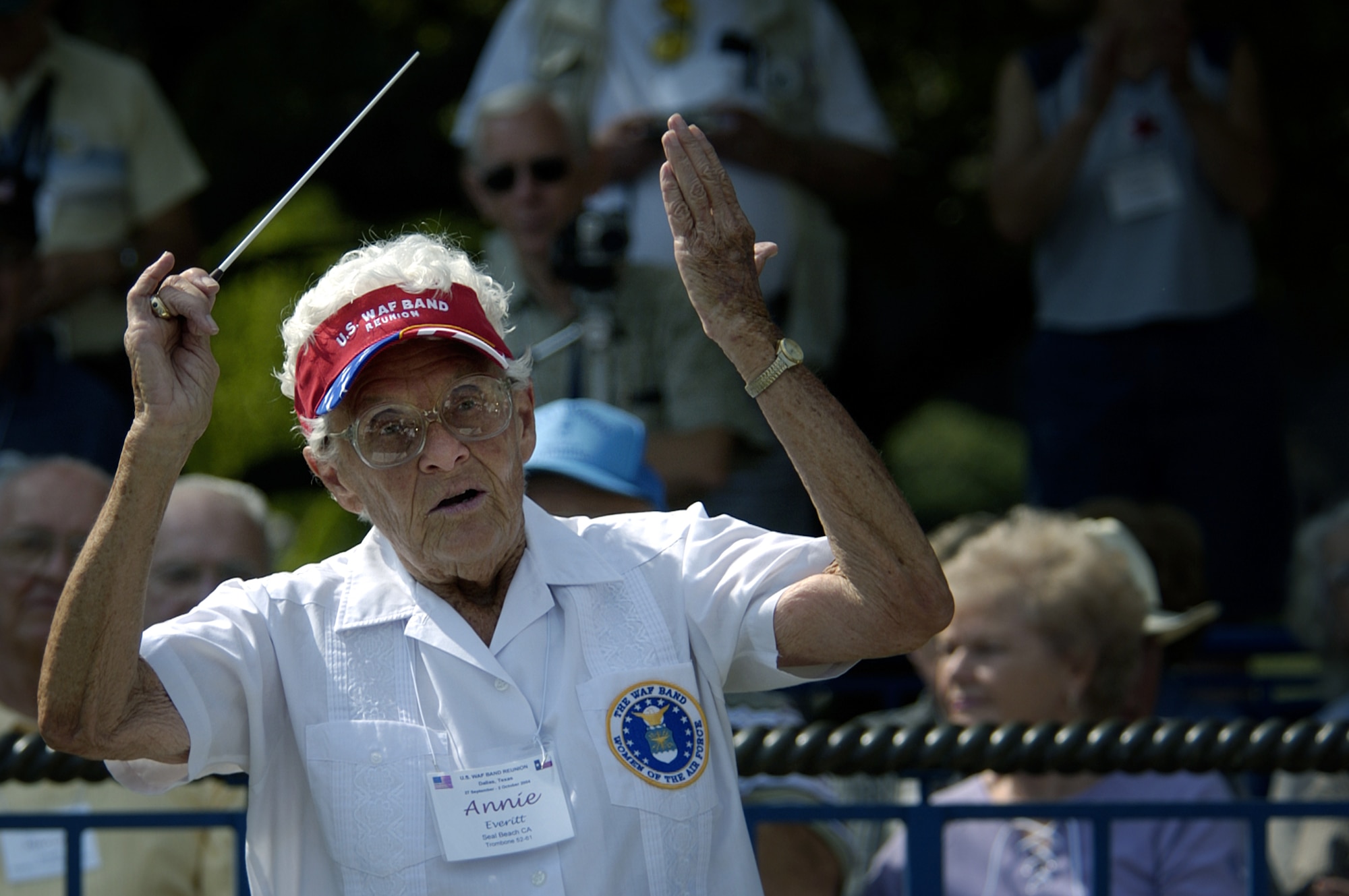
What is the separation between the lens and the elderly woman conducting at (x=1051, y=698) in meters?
3.24

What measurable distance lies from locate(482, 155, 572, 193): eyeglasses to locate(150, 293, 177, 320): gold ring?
7.94ft

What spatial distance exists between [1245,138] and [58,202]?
356 cm

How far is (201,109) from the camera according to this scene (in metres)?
7.34

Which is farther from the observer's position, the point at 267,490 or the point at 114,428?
the point at 267,490

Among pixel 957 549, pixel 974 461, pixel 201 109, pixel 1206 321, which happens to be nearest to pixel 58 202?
pixel 201 109

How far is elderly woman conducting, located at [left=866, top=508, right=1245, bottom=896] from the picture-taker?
3242mm

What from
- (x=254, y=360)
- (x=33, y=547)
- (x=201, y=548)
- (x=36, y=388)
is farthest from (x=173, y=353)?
(x=254, y=360)

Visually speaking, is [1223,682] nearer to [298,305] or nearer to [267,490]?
[298,305]

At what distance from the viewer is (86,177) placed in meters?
5.22

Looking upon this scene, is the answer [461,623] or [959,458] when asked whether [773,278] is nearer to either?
[461,623]

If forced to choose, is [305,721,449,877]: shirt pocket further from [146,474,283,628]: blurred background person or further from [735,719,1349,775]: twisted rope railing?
[146,474,283,628]: blurred background person

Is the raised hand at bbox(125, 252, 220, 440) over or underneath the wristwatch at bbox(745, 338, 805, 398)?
over

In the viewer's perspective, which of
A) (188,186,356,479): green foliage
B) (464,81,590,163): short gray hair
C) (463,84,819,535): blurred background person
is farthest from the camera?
(188,186,356,479): green foliage

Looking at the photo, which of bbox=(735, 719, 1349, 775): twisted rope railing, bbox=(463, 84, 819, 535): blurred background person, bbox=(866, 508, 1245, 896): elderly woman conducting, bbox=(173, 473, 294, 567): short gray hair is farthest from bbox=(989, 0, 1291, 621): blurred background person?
bbox=(173, 473, 294, 567): short gray hair
